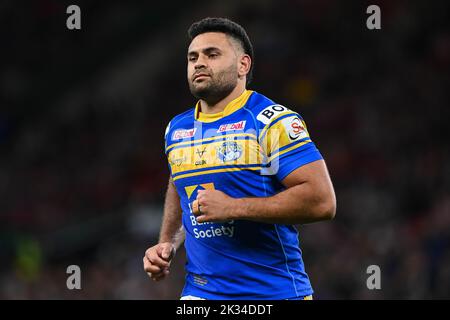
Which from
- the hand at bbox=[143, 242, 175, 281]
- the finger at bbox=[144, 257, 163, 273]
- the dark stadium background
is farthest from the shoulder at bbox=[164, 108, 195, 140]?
the dark stadium background

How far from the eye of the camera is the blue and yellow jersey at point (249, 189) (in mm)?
4199

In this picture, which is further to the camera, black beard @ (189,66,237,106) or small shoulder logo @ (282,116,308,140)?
black beard @ (189,66,237,106)

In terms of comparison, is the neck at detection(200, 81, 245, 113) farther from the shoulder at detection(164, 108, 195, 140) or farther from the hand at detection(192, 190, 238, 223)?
the hand at detection(192, 190, 238, 223)

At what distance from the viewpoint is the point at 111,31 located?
18312 millimetres

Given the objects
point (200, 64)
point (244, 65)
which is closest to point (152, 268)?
point (200, 64)

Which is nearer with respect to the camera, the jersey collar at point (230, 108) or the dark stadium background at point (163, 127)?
the jersey collar at point (230, 108)

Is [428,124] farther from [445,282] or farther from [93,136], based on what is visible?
[93,136]

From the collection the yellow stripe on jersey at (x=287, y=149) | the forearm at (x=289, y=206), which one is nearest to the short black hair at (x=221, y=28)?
the yellow stripe on jersey at (x=287, y=149)

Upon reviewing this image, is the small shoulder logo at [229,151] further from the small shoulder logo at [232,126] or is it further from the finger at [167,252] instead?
the finger at [167,252]

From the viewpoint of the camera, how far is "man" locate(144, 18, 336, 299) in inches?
160

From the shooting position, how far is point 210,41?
4.50 m

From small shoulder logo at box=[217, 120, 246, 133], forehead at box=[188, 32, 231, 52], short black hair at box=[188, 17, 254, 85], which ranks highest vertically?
short black hair at box=[188, 17, 254, 85]

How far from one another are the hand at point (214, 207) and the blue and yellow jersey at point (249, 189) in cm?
26

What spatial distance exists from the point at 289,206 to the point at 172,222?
100 cm
